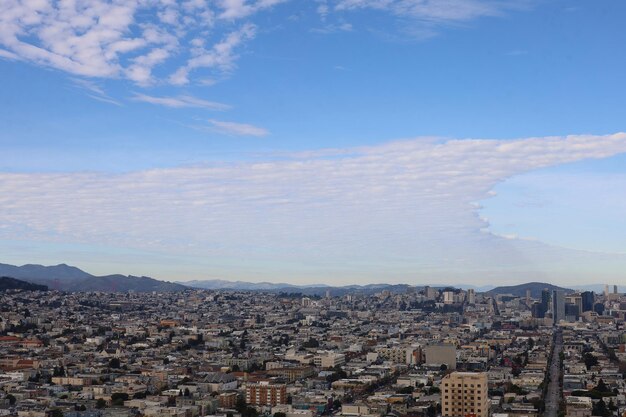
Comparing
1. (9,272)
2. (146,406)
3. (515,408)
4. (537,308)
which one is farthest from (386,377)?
(9,272)

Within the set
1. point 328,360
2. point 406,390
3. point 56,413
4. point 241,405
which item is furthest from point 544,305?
point 56,413

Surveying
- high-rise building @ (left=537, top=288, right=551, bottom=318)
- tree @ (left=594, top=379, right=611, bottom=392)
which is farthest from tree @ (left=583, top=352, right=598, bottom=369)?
high-rise building @ (left=537, top=288, right=551, bottom=318)

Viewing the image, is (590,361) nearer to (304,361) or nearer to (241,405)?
(304,361)

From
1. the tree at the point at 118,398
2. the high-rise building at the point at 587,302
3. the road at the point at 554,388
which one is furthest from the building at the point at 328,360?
the high-rise building at the point at 587,302

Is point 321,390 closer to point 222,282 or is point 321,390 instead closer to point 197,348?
point 197,348

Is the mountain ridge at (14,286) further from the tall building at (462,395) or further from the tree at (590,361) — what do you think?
the tall building at (462,395)
